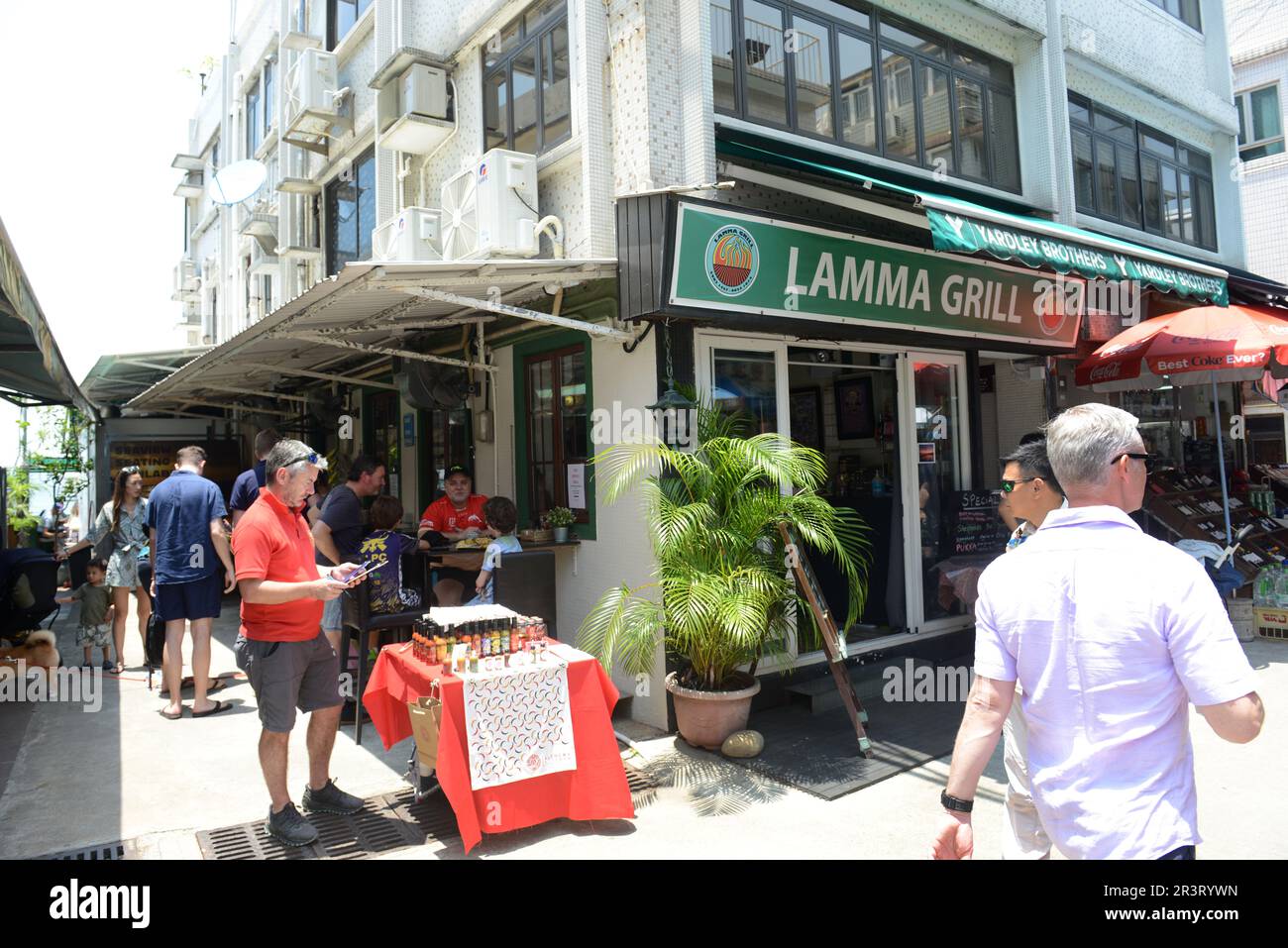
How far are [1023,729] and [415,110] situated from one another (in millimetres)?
7842

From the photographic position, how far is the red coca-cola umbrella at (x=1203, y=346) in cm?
793

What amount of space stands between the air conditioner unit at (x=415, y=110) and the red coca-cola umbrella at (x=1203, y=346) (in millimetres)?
7255

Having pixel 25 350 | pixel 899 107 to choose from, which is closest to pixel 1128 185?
pixel 899 107

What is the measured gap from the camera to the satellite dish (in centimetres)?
1111

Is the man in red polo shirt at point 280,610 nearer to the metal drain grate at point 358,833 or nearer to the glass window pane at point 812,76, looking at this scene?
the metal drain grate at point 358,833

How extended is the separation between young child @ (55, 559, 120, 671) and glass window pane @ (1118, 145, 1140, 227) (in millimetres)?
12375

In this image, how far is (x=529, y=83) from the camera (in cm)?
730

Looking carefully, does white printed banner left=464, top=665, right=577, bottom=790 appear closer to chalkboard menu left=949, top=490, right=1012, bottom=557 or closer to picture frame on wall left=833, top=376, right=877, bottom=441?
chalkboard menu left=949, top=490, right=1012, bottom=557

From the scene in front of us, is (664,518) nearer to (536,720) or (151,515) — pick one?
(536,720)

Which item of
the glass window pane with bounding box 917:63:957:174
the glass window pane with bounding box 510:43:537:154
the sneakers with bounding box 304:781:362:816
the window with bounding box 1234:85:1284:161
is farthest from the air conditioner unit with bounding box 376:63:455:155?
the window with bounding box 1234:85:1284:161

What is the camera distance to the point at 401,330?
24.6 feet

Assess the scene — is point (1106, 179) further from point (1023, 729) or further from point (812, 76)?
point (1023, 729)
